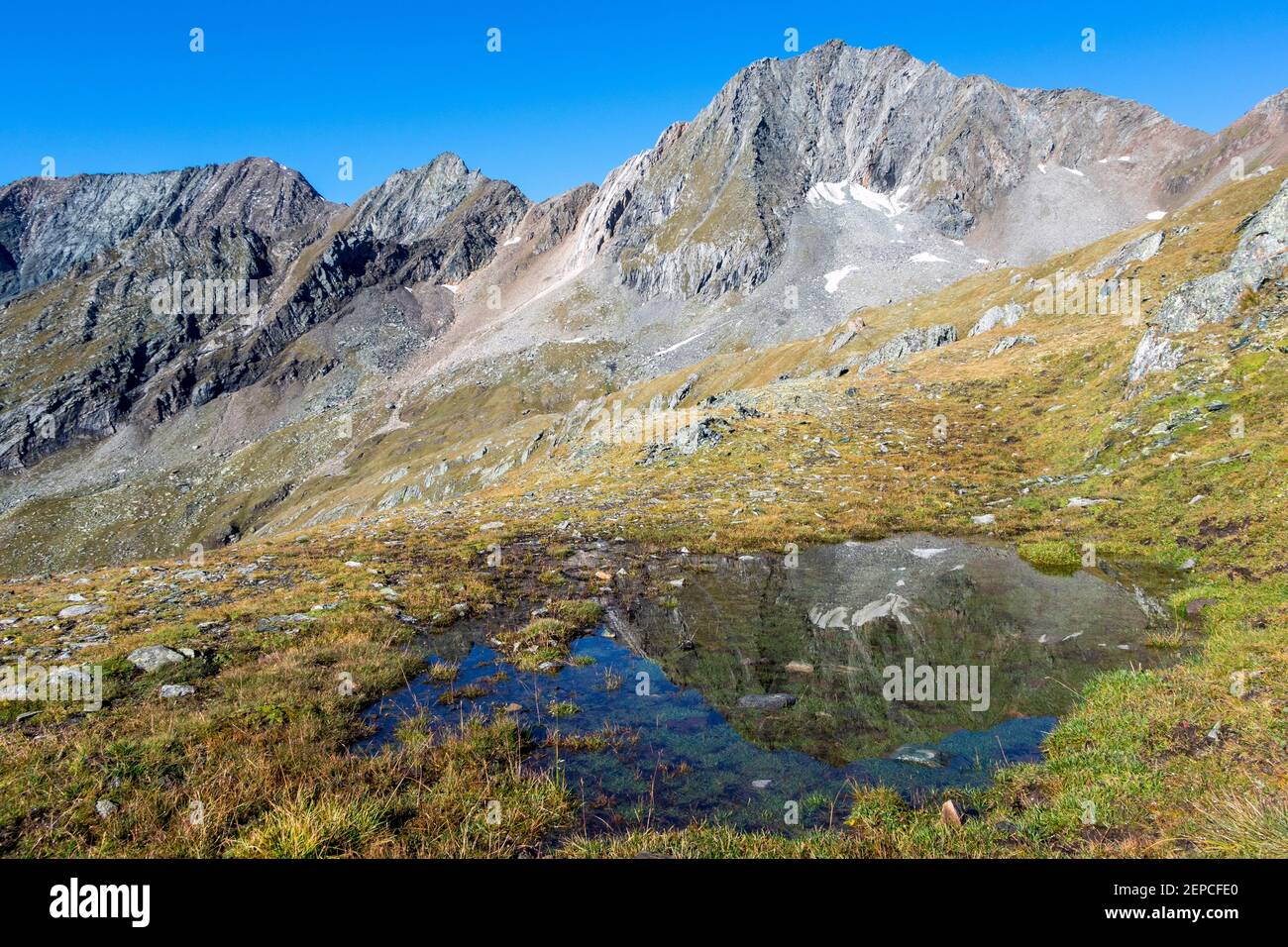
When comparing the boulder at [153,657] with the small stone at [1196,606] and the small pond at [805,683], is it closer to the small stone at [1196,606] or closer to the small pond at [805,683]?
the small pond at [805,683]

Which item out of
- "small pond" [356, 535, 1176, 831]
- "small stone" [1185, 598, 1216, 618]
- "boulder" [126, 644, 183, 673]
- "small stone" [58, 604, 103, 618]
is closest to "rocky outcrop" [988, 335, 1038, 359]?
"small pond" [356, 535, 1176, 831]

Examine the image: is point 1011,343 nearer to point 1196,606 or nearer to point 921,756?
point 1196,606

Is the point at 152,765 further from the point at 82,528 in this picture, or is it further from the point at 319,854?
the point at 82,528

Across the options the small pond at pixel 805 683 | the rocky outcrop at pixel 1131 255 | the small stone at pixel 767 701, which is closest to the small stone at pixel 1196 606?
the small pond at pixel 805 683

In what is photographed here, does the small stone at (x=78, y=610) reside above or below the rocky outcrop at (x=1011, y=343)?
below

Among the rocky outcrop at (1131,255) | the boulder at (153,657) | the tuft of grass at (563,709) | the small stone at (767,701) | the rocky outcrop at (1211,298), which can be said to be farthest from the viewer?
the rocky outcrop at (1131,255)

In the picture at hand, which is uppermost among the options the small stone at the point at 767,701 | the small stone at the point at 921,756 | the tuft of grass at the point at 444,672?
the tuft of grass at the point at 444,672

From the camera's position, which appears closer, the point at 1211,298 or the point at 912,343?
the point at 1211,298

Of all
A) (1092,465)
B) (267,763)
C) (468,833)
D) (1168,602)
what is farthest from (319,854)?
(1092,465)

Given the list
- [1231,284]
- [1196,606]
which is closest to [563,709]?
[1196,606]

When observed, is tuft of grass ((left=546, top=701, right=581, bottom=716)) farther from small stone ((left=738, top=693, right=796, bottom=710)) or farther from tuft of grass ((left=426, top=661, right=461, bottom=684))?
small stone ((left=738, top=693, right=796, bottom=710))

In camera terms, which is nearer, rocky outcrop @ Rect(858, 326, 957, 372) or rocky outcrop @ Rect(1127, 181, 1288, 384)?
rocky outcrop @ Rect(1127, 181, 1288, 384)
